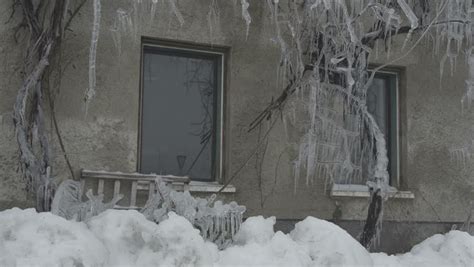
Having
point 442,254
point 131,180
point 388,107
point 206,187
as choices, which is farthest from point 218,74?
point 442,254

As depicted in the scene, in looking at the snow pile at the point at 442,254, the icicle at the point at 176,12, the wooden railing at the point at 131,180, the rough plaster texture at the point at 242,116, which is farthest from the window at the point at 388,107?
the wooden railing at the point at 131,180

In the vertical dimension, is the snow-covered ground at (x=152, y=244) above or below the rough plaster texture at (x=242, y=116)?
below

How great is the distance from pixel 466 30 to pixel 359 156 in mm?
1994

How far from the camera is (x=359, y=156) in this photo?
302 inches

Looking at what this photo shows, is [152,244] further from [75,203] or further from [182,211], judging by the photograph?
[75,203]

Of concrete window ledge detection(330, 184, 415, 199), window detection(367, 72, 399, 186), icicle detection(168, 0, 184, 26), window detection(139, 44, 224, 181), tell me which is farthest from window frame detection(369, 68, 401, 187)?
icicle detection(168, 0, 184, 26)

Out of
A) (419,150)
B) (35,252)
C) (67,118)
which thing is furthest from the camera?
(419,150)

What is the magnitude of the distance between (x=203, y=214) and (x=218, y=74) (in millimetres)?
2323

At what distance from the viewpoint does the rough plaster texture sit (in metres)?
6.62

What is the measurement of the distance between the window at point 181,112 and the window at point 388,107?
2196 millimetres

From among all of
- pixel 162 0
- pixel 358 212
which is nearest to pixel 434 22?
pixel 358 212

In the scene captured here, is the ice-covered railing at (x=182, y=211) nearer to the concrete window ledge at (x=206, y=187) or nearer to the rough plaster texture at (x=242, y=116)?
the rough plaster texture at (x=242, y=116)

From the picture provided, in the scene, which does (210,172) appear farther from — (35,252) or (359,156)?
(35,252)

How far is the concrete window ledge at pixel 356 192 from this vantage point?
300 inches
